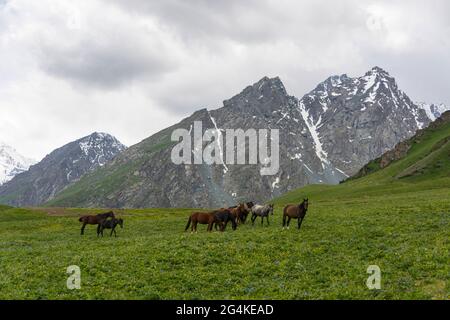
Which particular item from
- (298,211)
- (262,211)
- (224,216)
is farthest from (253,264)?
(262,211)

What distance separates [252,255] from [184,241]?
313 inches

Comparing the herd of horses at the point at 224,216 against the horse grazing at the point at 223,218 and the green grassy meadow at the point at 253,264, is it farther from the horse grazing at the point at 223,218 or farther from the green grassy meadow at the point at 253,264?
the green grassy meadow at the point at 253,264

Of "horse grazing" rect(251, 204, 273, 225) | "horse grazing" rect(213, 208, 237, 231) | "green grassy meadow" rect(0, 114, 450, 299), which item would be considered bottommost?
"green grassy meadow" rect(0, 114, 450, 299)

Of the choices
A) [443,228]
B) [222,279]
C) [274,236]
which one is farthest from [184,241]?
[443,228]

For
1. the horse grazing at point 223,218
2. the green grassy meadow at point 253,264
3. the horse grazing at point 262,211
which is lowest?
the green grassy meadow at point 253,264

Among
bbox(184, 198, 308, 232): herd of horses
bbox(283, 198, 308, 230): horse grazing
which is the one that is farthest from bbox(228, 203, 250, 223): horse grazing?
bbox(283, 198, 308, 230): horse grazing

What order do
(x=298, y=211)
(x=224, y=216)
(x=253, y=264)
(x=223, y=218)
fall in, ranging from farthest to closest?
1. (x=224, y=216)
2. (x=223, y=218)
3. (x=298, y=211)
4. (x=253, y=264)

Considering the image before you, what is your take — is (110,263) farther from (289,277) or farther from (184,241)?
(289,277)

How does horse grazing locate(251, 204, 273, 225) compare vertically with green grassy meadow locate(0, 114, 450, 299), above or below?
above

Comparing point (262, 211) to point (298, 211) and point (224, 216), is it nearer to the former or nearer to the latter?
point (224, 216)

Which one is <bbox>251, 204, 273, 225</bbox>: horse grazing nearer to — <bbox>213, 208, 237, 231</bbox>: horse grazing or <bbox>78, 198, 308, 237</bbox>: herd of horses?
<bbox>78, 198, 308, 237</bbox>: herd of horses

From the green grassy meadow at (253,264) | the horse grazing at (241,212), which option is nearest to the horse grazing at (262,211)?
the horse grazing at (241,212)

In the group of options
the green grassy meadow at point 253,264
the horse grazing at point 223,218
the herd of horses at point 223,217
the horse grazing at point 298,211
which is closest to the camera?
the green grassy meadow at point 253,264

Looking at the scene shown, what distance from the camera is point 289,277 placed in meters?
24.8
